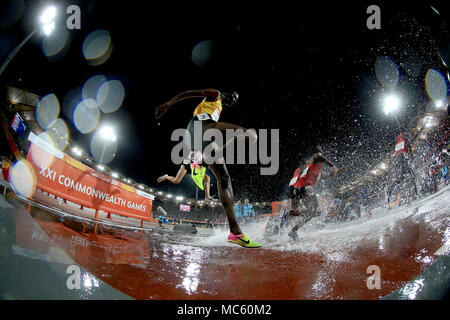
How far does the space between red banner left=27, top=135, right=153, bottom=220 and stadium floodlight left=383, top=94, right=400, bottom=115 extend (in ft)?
33.3

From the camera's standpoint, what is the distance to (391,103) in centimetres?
671

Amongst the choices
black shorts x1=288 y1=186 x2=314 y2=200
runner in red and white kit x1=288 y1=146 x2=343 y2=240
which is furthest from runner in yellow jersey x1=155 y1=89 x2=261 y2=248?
black shorts x1=288 y1=186 x2=314 y2=200

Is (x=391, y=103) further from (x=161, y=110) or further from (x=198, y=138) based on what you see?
(x=161, y=110)

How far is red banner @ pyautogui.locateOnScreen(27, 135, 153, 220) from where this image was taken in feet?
13.1

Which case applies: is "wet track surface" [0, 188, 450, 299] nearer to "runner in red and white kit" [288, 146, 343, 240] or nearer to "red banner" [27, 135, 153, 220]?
"runner in red and white kit" [288, 146, 343, 240]

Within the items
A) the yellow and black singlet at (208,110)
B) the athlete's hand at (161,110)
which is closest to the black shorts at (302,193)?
the yellow and black singlet at (208,110)

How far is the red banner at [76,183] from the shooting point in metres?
4.00

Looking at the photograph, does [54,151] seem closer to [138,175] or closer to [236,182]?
[236,182]

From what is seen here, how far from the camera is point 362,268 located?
4.73 feet

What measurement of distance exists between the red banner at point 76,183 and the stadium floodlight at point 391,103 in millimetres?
10162

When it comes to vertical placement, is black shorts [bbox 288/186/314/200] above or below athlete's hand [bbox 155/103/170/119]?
below
